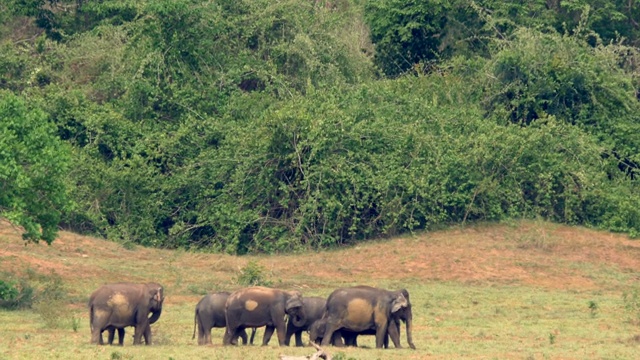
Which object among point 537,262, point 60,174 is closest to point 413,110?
point 537,262

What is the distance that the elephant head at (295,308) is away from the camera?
18747mm

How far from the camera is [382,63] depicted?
126 ft

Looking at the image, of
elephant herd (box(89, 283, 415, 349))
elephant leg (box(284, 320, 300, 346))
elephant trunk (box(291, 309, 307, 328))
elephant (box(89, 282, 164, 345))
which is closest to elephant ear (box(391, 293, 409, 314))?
elephant herd (box(89, 283, 415, 349))

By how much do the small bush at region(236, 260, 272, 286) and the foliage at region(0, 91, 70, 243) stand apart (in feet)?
14.6

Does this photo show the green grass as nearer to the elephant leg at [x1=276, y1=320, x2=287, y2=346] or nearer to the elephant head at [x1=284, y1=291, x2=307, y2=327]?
the elephant leg at [x1=276, y1=320, x2=287, y2=346]

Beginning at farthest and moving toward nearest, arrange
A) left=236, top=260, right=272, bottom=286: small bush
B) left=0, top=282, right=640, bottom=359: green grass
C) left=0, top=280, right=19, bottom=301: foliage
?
left=236, top=260, right=272, bottom=286: small bush
left=0, top=280, right=19, bottom=301: foliage
left=0, top=282, right=640, bottom=359: green grass

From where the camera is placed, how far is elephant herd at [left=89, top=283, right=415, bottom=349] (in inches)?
727

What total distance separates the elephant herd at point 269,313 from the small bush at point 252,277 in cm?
652

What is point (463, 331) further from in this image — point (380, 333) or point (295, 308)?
point (295, 308)

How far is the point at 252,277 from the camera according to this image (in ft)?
84.7

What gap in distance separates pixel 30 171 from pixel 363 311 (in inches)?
260

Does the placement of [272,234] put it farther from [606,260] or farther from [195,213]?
[606,260]

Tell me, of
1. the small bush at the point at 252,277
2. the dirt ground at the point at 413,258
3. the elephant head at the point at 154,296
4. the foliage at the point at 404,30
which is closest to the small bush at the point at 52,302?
the dirt ground at the point at 413,258

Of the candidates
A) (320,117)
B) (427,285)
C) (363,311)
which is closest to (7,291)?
(363,311)
